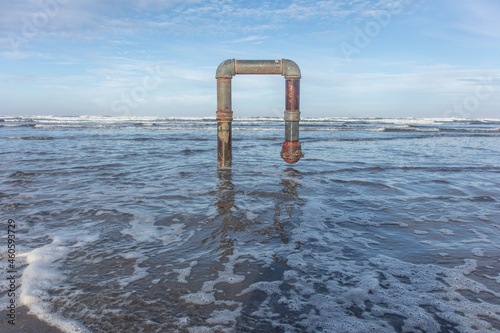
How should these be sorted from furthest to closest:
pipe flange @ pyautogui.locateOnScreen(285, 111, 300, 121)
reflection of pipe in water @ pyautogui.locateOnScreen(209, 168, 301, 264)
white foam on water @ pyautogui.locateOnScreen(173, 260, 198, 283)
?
pipe flange @ pyautogui.locateOnScreen(285, 111, 300, 121)
reflection of pipe in water @ pyautogui.locateOnScreen(209, 168, 301, 264)
white foam on water @ pyautogui.locateOnScreen(173, 260, 198, 283)

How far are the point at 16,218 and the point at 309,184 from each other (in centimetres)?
488

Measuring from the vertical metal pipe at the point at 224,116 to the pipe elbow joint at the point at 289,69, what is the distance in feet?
4.23

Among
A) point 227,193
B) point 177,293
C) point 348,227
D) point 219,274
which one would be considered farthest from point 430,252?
point 227,193

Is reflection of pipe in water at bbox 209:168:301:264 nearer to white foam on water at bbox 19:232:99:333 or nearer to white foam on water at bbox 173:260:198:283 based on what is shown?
white foam on water at bbox 173:260:198:283

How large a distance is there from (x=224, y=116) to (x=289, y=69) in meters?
1.86

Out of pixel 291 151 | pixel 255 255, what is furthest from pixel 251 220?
pixel 291 151

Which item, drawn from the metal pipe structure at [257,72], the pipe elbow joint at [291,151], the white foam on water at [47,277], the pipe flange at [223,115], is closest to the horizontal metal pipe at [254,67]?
the metal pipe structure at [257,72]

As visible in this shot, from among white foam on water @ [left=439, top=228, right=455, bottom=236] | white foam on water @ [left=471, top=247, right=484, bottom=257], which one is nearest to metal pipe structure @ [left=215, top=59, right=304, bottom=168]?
white foam on water @ [left=439, top=228, right=455, bottom=236]

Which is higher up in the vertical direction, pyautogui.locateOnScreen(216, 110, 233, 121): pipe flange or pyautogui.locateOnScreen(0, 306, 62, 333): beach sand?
pyautogui.locateOnScreen(216, 110, 233, 121): pipe flange

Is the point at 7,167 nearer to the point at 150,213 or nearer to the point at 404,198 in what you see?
the point at 150,213

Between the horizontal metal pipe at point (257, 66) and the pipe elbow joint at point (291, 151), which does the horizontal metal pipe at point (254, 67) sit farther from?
the pipe elbow joint at point (291, 151)

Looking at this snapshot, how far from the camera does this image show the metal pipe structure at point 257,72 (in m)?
7.16

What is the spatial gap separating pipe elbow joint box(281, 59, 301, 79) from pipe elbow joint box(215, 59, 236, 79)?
1.14 m

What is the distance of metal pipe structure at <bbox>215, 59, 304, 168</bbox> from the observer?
23.5 feet
